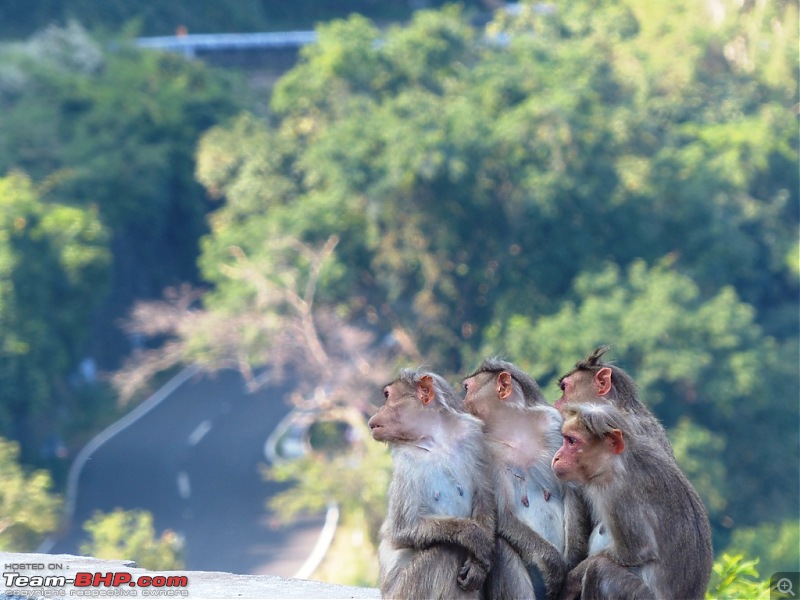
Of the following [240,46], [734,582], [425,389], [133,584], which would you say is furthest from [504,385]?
[240,46]

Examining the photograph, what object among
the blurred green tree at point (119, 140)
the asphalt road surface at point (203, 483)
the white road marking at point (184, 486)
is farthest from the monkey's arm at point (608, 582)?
the blurred green tree at point (119, 140)

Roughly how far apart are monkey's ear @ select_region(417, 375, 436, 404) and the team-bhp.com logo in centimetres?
111

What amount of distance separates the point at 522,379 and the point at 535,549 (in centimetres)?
45

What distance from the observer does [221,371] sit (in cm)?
1827

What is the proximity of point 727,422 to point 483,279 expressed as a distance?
3591 millimetres

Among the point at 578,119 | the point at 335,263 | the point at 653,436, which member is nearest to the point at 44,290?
the point at 335,263

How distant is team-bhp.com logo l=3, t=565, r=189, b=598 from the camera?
341 centimetres

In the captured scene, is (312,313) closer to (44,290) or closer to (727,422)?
(44,290)

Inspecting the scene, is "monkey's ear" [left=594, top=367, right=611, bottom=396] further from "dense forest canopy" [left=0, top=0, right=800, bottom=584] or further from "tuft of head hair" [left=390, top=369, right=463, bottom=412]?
"dense forest canopy" [left=0, top=0, right=800, bottom=584]

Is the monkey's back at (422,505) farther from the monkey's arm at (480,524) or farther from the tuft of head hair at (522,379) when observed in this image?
the tuft of head hair at (522,379)

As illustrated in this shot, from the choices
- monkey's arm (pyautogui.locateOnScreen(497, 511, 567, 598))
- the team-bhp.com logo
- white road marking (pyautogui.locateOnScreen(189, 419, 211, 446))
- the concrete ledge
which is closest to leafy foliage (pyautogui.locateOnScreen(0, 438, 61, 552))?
the concrete ledge

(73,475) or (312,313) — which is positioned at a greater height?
(312,313)

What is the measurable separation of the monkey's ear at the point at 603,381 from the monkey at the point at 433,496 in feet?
1.15

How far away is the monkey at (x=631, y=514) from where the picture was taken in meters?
2.65
